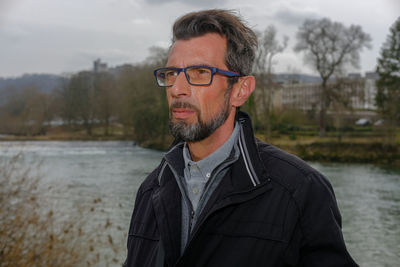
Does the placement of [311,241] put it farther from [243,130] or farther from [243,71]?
[243,71]

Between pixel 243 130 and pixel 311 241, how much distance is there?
504 mm

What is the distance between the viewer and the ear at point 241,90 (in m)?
1.78

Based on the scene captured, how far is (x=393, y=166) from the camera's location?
1005 inches

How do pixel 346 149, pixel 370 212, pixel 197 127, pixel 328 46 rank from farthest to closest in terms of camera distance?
pixel 328 46 → pixel 346 149 → pixel 370 212 → pixel 197 127

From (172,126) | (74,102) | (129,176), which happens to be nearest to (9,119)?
(74,102)

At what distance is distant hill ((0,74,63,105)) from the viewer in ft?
99.6

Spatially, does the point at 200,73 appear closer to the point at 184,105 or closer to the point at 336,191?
the point at 184,105

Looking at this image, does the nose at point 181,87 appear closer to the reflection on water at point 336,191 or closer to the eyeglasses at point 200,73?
the eyeglasses at point 200,73

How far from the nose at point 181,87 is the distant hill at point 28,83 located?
101ft

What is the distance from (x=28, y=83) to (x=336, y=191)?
102 ft

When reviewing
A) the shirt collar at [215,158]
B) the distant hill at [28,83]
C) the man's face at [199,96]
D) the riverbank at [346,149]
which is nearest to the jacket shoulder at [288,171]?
the shirt collar at [215,158]

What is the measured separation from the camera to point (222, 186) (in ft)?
4.95

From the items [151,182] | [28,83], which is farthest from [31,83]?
[151,182]

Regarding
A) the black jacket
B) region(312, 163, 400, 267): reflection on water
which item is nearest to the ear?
the black jacket
